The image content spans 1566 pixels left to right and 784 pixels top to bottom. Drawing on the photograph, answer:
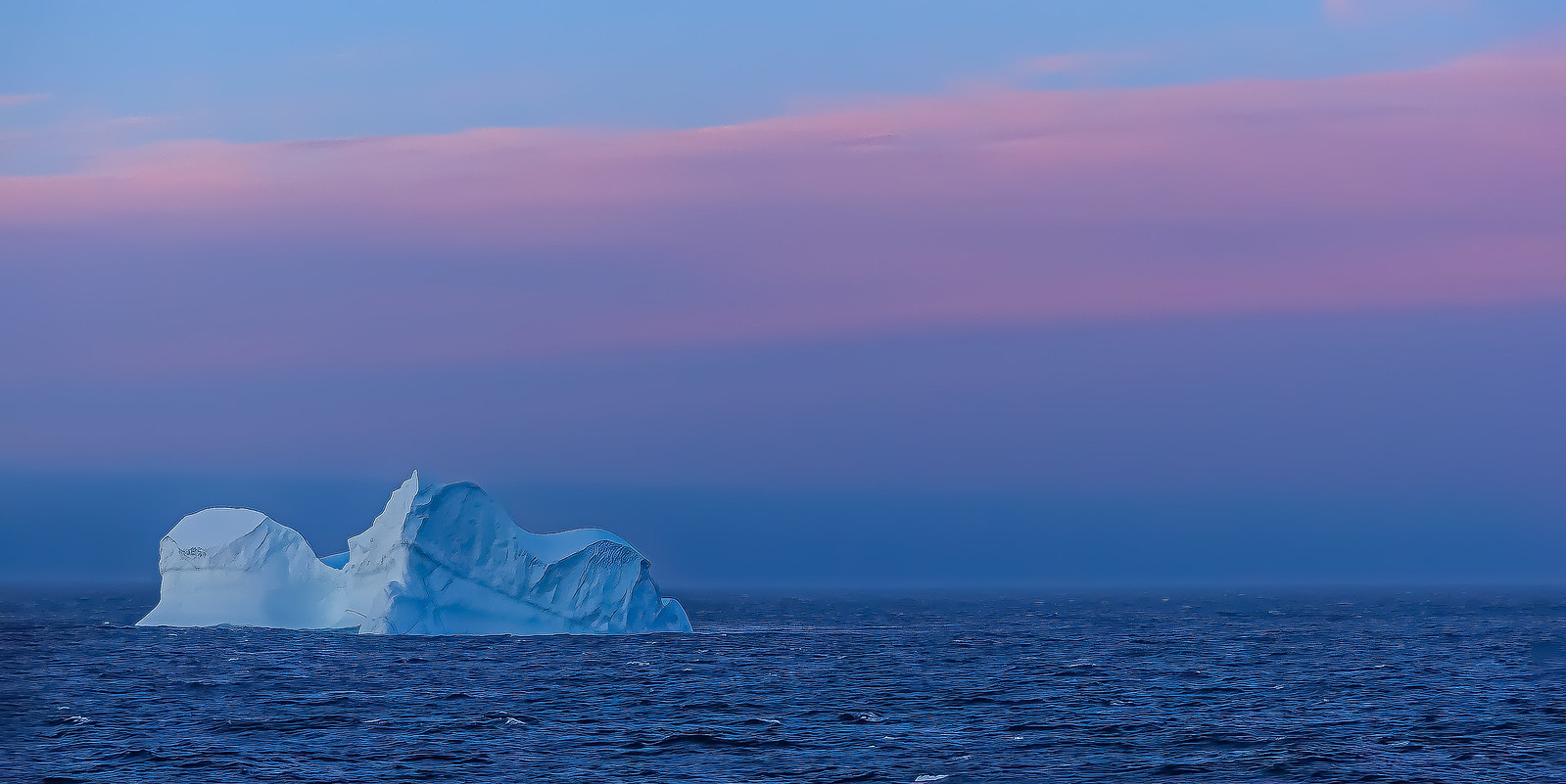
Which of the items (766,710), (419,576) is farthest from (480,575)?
(766,710)

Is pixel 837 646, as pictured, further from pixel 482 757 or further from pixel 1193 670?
pixel 482 757

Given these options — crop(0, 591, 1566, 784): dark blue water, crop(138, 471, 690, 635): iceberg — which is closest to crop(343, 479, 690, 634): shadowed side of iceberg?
crop(138, 471, 690, 635): iceberg

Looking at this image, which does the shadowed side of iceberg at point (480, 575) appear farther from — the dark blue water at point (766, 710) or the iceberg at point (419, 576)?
the dark blue water at point (766, 710)

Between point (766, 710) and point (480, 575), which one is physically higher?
point (480, 575)

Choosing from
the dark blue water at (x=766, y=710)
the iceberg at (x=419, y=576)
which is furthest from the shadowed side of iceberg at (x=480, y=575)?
the dark blue water at (x=766, y=710)

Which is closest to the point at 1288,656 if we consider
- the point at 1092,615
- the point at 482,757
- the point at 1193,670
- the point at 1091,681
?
the point at 1193,670

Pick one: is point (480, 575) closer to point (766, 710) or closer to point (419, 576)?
point (419, 576)

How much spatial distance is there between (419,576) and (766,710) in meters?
22.1

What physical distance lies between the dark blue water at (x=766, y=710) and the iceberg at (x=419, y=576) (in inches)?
40.4

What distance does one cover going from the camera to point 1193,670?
146 feet

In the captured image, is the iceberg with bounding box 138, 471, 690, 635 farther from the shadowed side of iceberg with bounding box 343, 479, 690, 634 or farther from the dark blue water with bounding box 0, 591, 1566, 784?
the dark blue water with bounding box 0, 591, 1566, 784

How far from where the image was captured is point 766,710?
33406 mm

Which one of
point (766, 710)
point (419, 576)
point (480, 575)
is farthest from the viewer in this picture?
point (480, 575)

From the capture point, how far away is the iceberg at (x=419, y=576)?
169 feet
